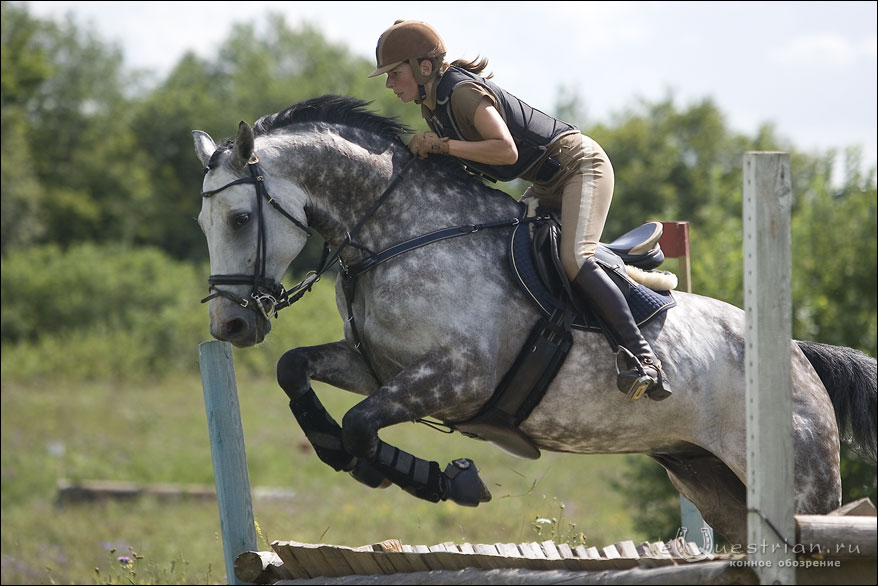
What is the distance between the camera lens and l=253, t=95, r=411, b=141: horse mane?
439 centimetres

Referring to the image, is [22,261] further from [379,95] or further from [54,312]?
[379,95]

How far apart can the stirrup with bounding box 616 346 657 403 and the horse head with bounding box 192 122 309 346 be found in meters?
1.45

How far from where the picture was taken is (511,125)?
13.9 feet

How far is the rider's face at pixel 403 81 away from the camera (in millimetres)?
4230

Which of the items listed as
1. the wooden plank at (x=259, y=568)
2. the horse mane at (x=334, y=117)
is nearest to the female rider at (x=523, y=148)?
the horse mane at (x=334, y=117)

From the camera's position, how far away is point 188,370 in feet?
82.1

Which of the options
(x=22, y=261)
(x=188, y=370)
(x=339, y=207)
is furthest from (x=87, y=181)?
(x=339, y=207)

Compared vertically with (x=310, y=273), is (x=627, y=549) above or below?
below

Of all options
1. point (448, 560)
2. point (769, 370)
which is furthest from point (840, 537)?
point (448, 560)

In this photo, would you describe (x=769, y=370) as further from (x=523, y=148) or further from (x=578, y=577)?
(x=523, y=148)

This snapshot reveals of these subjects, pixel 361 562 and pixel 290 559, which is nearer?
pixel 361 562

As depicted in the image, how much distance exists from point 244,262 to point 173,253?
39.1m

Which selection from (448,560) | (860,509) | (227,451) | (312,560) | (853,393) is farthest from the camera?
(853,393)

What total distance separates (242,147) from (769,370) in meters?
2.22
